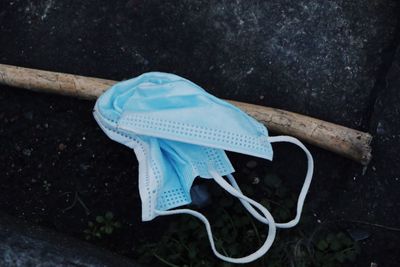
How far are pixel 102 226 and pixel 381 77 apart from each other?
149cm

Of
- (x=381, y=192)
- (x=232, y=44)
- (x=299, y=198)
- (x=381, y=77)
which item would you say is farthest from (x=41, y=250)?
(x=381, y=77)

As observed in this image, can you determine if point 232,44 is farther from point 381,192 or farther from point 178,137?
point 381,192

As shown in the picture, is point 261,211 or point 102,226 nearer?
Result: point 261,211

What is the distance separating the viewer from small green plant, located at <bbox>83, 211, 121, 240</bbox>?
2.64 meters

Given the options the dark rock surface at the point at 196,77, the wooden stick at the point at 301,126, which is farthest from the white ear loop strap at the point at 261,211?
the dark rock surface at the point at 196,77

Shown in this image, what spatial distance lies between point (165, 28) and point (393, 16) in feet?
3.63

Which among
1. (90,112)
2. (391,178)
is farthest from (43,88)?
(391,178)

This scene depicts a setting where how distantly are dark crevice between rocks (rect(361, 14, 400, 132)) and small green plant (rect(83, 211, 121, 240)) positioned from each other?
125 cm

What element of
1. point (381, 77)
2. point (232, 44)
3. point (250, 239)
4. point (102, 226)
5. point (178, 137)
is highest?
point (381, 77)

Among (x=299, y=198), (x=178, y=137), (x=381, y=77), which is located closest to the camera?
(x=178, y=137)

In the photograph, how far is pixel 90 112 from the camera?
109 inches

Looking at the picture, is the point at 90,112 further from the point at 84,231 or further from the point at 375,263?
the point at 375,263

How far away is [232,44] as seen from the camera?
278 centimetres

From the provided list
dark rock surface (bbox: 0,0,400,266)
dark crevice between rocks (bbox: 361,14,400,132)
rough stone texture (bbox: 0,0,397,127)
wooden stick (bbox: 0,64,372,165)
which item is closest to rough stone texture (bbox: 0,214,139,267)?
dark rock surface (bbox: 0,0,400,266)
